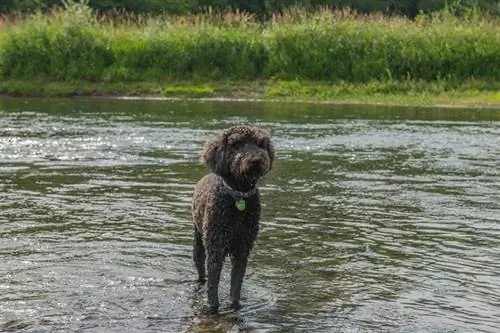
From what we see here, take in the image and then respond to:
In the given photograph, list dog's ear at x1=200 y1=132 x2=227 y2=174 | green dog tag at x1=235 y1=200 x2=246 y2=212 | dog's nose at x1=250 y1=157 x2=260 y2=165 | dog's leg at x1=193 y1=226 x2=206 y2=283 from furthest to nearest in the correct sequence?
dog's leg at x1=193 y1=226 x2=206 y2=283
green dog tag at x1=235 y1=200 x2=246 y2=212
dog's ear at x1=200 y1=132 x2=227 y2=174
dog's nose at x1=250 y1=157 x2=260 y2=165

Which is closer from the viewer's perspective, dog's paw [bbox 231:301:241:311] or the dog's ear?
the dog's ear

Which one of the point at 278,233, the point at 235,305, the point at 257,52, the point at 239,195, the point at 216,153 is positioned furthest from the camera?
the point at 257,52

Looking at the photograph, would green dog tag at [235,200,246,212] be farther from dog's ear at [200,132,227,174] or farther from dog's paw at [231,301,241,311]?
dog's paw at [231,301,241,311]

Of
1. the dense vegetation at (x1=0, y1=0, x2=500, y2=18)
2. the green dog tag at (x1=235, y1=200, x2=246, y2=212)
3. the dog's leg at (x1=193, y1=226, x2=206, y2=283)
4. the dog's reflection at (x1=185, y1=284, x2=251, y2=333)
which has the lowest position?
the dog's reflection at (x1=185, y1=284, x2=251, y2=333)

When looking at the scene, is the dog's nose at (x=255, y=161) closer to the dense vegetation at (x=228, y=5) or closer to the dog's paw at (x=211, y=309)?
the dog's paw at (x=211, y=309)

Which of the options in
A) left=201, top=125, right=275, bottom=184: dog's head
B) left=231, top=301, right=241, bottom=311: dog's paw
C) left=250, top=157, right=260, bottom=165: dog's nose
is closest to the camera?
left=250, top=157, right=260, bottom=165: dog's nose

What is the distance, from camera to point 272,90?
1271 inches

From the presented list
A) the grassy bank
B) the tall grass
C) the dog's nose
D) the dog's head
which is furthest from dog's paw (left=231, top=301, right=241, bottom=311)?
the tall grass

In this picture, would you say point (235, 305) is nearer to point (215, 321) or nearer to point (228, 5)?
point (215, 321)

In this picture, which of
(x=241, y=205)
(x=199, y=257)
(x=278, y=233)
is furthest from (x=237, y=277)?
(x=278, y=233)

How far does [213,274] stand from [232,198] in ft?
2.65

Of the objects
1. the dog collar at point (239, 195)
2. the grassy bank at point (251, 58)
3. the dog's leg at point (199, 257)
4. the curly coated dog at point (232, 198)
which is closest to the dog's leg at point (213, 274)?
the curly coated dog at point (232, 198)

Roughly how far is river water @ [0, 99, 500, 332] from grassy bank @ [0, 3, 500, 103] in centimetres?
993

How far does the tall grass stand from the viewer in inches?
1329
